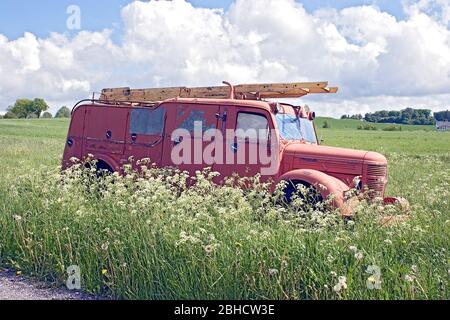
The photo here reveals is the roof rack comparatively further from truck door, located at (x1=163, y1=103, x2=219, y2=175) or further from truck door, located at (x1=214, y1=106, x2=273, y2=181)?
truck door, located at (x1=214, y1=106, x2=273, y2=181)

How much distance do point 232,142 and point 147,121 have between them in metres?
1.90

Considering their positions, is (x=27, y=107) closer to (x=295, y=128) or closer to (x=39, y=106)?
(x=39, y=106)

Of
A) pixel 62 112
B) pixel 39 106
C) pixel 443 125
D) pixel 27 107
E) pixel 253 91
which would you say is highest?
pixel 39 106

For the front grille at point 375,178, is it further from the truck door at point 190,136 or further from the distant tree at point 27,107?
the distant tree at point 27,107

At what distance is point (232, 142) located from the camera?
25.2 feet

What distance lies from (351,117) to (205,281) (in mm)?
120378

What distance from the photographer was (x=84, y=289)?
15.4 feet

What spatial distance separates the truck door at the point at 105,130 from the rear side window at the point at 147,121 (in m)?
0.23

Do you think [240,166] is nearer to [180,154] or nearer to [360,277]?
[180,154]

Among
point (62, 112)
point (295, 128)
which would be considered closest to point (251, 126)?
point (295, 128)

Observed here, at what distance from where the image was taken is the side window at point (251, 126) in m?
7.61

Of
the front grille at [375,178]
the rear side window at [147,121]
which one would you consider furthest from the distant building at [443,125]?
the rear side window at [147,121]

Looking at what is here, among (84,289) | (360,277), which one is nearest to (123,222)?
(84,289)

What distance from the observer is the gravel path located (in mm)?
4531
